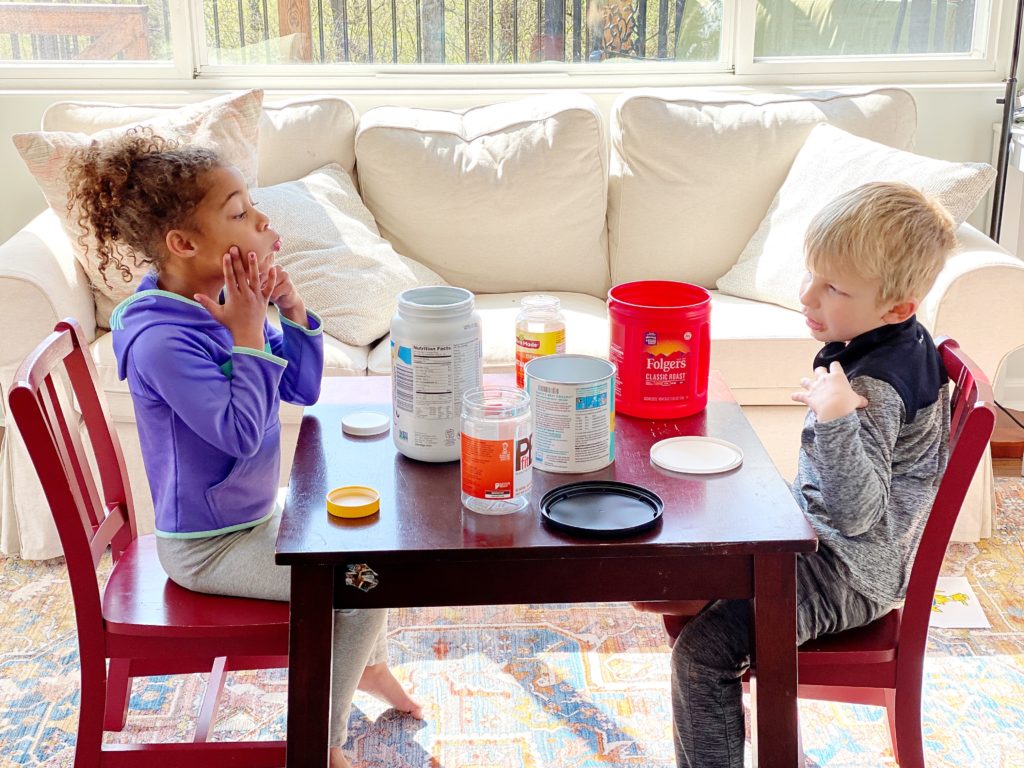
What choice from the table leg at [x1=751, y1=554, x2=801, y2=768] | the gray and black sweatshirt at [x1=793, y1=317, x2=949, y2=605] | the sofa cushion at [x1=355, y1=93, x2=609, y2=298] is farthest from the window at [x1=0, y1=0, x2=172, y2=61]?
the table leg at [x1=751, y1=554, x2=801, y2=768]

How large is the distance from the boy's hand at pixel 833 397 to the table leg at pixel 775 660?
8.0 inches

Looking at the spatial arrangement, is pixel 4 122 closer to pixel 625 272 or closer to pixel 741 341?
pixel 625 272

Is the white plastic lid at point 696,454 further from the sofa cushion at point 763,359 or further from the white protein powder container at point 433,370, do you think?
the sofa cushion at point 763,359

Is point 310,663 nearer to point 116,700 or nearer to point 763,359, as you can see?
point 116,700

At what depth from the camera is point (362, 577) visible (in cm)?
117

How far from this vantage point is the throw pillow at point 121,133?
2.55 m

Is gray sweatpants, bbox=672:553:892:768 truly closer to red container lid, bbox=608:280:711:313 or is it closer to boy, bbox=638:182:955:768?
boy, bbox=638:182:955:768

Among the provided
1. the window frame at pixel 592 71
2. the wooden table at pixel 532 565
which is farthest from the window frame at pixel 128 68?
the wooden table at pixel 532 565

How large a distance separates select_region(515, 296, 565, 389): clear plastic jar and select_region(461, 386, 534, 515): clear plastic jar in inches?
10.7

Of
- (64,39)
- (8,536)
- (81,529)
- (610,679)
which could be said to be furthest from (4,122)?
(610,679)

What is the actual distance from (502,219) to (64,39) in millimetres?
1443

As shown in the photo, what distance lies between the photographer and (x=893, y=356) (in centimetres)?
141

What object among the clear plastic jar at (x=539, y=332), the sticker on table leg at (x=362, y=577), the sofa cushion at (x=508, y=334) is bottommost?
the sofa cushion at (x=508, y=334)

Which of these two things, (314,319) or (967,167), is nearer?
(314,319)
